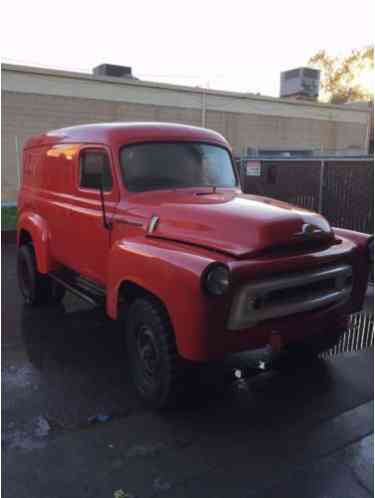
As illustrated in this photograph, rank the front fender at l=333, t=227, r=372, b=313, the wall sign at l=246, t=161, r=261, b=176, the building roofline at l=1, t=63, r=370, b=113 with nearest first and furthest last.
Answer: the front fender at l=333, t=227, r=372, b=313 < the wall sign at l=246, t=161, r=261, b=176 < the building roofline at l=1, t=63, r=370, b=113

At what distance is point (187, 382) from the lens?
321 cm

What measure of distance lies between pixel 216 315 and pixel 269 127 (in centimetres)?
1857

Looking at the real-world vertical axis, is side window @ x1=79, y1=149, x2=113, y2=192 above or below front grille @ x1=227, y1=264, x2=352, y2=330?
above

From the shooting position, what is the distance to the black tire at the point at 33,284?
560cm

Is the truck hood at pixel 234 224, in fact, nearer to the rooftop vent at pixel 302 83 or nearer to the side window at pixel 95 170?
the side window at pixel 95 170

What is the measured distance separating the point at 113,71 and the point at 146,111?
2.21m

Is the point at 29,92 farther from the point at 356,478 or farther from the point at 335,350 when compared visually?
the point at 356,478

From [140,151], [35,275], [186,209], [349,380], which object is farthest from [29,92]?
[349,380]

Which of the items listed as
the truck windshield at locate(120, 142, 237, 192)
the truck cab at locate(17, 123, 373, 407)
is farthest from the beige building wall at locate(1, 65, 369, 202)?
the truck windshield at locate(120, 142, 237, 192)

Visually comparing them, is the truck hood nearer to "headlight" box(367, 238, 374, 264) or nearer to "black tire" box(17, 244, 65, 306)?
"headlight" box(367, 238, 374, 264)

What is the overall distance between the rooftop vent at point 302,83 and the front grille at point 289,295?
2217 centimetres

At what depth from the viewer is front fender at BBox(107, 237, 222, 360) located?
2.73m

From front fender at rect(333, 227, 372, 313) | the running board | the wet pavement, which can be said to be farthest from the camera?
the running board

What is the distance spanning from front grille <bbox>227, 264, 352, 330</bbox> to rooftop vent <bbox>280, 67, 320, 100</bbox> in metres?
22.2
